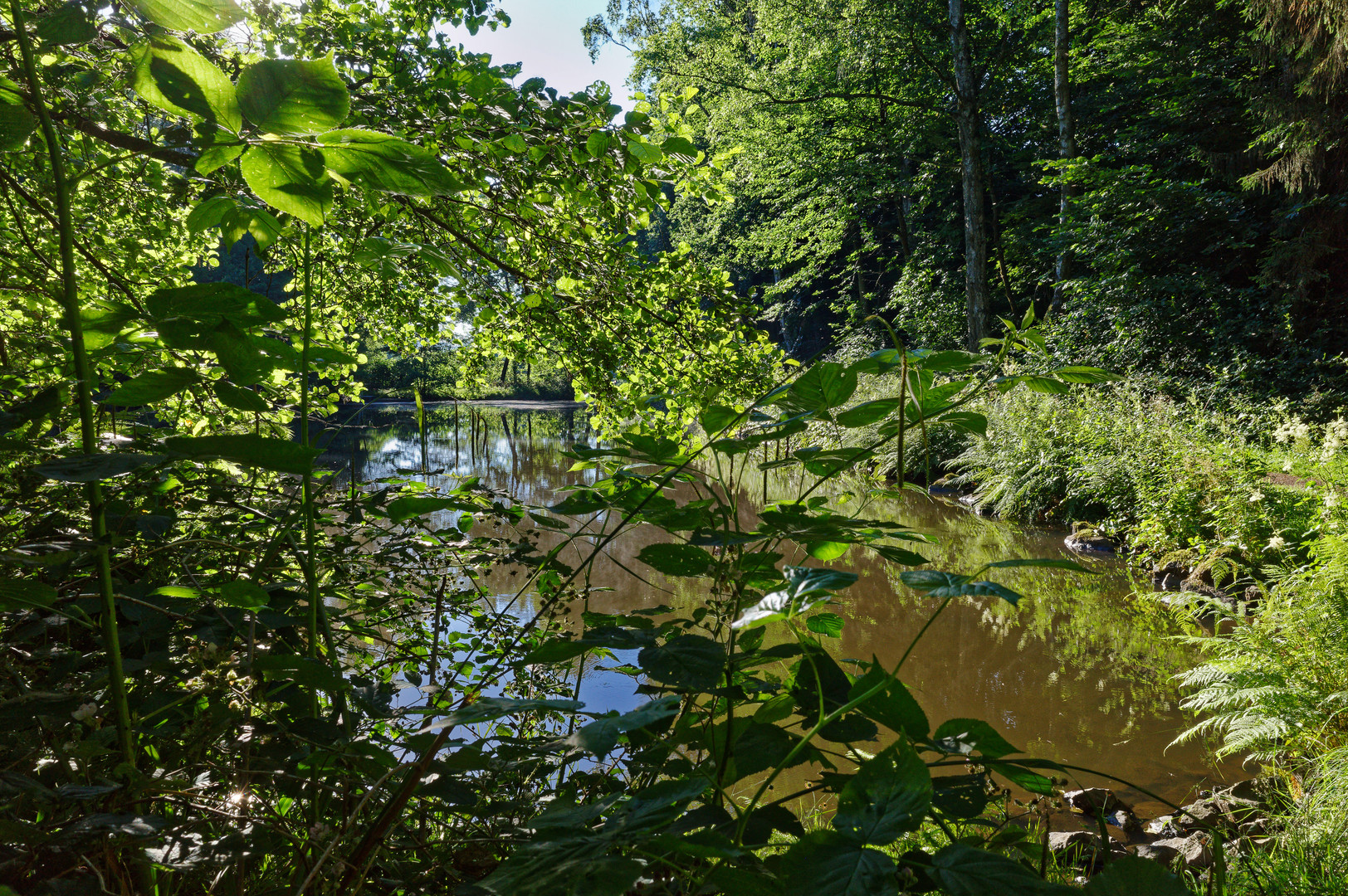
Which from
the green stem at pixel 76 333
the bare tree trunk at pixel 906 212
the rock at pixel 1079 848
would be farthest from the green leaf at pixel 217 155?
the bare tree trunk at pixel 906 212

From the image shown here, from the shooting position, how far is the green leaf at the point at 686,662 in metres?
0.58

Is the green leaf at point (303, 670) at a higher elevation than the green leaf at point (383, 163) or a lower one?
lower

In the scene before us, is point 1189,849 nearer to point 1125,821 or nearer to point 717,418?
point 1125,821

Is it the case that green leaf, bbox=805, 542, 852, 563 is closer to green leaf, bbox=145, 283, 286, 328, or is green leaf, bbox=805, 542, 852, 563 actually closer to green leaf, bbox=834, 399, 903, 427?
green leaf, bbox=834, 399, 903, 427

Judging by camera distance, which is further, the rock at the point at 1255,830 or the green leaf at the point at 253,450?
the rock at the point at 1255,830

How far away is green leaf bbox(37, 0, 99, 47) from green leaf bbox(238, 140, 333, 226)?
6.4 inches

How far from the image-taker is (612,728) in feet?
1.67

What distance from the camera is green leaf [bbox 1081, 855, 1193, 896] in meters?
0.46

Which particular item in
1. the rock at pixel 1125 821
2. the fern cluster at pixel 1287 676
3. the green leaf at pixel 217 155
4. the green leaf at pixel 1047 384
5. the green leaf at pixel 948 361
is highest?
the green leaf at pixel 217 155

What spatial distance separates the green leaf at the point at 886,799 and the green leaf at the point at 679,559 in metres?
0.27

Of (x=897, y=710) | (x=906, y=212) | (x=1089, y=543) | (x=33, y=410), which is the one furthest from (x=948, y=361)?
(x=906, y=212)

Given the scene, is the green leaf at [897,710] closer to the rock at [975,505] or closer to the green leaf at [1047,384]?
the green leaf at [1047,384]

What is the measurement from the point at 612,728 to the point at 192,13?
0.62 metres

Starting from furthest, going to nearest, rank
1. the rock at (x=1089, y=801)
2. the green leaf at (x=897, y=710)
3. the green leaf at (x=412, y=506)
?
the rock at (x=1089, y=801) < the green leaf at (x=412, y=506) < the green leaf at (x=897, y=710)
